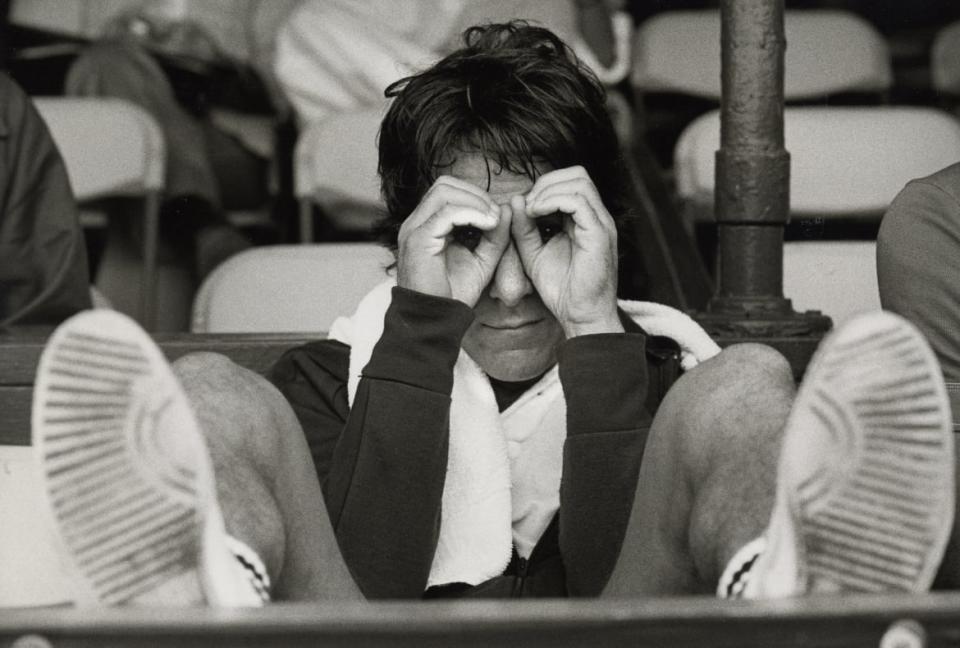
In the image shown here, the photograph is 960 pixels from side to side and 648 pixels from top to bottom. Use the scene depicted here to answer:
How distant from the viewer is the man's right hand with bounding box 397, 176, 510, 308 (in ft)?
5.05

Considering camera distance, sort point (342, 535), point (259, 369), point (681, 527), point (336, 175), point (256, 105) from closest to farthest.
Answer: point (681, 527) < point (342, 535) < point (259, 369) < point (336, 175) < point (256, 105)

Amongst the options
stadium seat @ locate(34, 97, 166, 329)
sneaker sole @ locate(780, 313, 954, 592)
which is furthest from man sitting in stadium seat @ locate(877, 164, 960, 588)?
stadium seat @ locate(34, 97, 166, 329)

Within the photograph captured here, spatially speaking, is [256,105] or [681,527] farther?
[256,105]

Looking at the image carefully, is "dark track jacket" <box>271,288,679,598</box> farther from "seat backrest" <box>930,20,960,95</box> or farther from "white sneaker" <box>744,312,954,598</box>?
"seat backrest" <box>930,20,960,95</box>

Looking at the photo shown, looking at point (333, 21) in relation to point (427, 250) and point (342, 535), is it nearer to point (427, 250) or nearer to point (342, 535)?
point (427, 250)

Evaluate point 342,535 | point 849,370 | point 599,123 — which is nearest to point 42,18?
point 599,123

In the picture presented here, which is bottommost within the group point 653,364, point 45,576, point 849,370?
point 45,576

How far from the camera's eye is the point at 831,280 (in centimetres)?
241

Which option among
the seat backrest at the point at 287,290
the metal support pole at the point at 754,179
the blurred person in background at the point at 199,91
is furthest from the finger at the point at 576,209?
the blurred person in background at the point at 199,91

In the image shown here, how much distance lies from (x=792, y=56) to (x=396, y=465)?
1770 mm

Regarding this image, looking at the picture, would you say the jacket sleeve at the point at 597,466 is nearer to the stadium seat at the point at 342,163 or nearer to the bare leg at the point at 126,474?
the bare leg at the point at 126,474

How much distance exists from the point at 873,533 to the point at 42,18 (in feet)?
8.17

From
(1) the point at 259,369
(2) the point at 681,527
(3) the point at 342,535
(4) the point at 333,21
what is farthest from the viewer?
(4) the point at 333,21

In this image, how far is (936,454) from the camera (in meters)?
1.03
